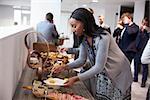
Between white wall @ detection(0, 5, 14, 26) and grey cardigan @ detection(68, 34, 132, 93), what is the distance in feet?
41.1

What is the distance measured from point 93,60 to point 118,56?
0.52 ft

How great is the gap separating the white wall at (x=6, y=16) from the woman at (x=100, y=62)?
12.5 meters

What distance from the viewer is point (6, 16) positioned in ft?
45.2

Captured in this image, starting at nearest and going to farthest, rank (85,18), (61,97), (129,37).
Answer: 1. (61,97)
2. (85,18)
3. (129,37)

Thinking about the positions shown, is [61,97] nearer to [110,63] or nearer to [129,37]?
[110,63]

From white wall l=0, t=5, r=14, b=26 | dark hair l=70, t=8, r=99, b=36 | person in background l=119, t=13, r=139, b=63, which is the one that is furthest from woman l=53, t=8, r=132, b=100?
white wall l=0, t=5, r=14, b=26

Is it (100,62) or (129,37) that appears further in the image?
(129,37)

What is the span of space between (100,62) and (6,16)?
12922 mm

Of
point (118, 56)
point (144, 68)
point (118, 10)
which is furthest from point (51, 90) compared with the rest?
point (118, 10)

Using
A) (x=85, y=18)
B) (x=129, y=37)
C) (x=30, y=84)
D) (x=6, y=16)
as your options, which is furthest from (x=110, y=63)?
(x=6, y=16)

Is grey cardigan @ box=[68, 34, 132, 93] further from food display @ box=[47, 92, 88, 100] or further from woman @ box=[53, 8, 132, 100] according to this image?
food display @ box=[47, 92, 88, 100]

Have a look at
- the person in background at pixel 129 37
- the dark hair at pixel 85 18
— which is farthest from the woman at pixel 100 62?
the person in background at pixel 129 37

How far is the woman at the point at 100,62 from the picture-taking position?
148 centimetres

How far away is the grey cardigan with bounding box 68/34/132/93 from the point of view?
4.87 ft
